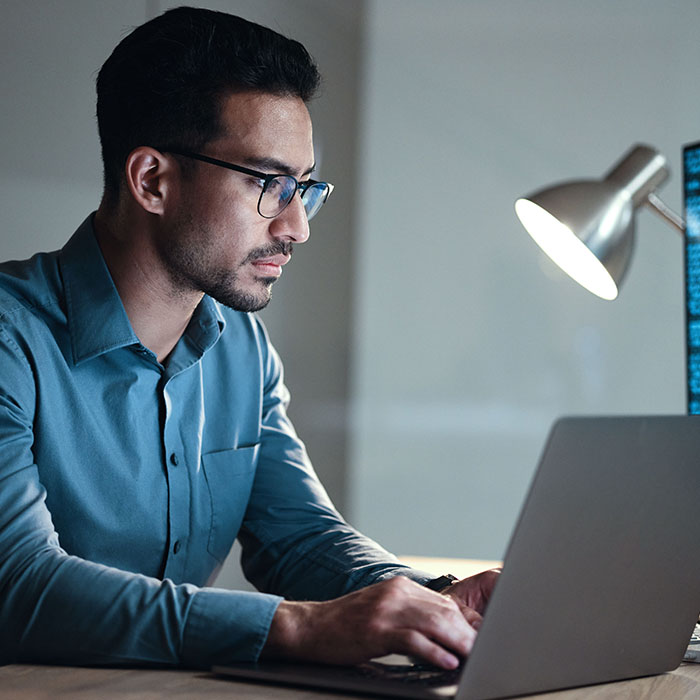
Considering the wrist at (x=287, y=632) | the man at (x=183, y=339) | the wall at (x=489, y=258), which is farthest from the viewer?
the wall at (x=489, y=258)

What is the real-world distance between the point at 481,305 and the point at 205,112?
2.00m

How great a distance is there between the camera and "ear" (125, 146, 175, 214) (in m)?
1.29

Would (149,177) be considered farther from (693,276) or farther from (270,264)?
(693,276)

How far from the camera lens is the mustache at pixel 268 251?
1297 millimetres

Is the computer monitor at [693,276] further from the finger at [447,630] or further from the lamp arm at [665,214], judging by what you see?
the finger at [447,630]

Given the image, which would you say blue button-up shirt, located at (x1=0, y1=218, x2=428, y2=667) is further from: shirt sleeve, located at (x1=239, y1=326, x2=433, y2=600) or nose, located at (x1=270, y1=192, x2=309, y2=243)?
nose, located at (x1=270, y1=192, x2=309, y2=243)

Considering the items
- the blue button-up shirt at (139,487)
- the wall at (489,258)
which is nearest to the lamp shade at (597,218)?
the blue button-up shirt at (139,487)

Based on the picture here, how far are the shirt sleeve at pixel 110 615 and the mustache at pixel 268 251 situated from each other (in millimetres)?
535

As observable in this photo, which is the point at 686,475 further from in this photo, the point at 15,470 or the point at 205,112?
the point at 205,112

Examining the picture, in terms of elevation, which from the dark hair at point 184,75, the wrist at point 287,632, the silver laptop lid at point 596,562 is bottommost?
the wrist at point 287,632

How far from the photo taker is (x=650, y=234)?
2.90 metres

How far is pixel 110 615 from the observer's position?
819mm

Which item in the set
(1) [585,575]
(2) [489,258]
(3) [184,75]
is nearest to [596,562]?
(1) [585,575]

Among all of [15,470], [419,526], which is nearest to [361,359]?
[419,526]
